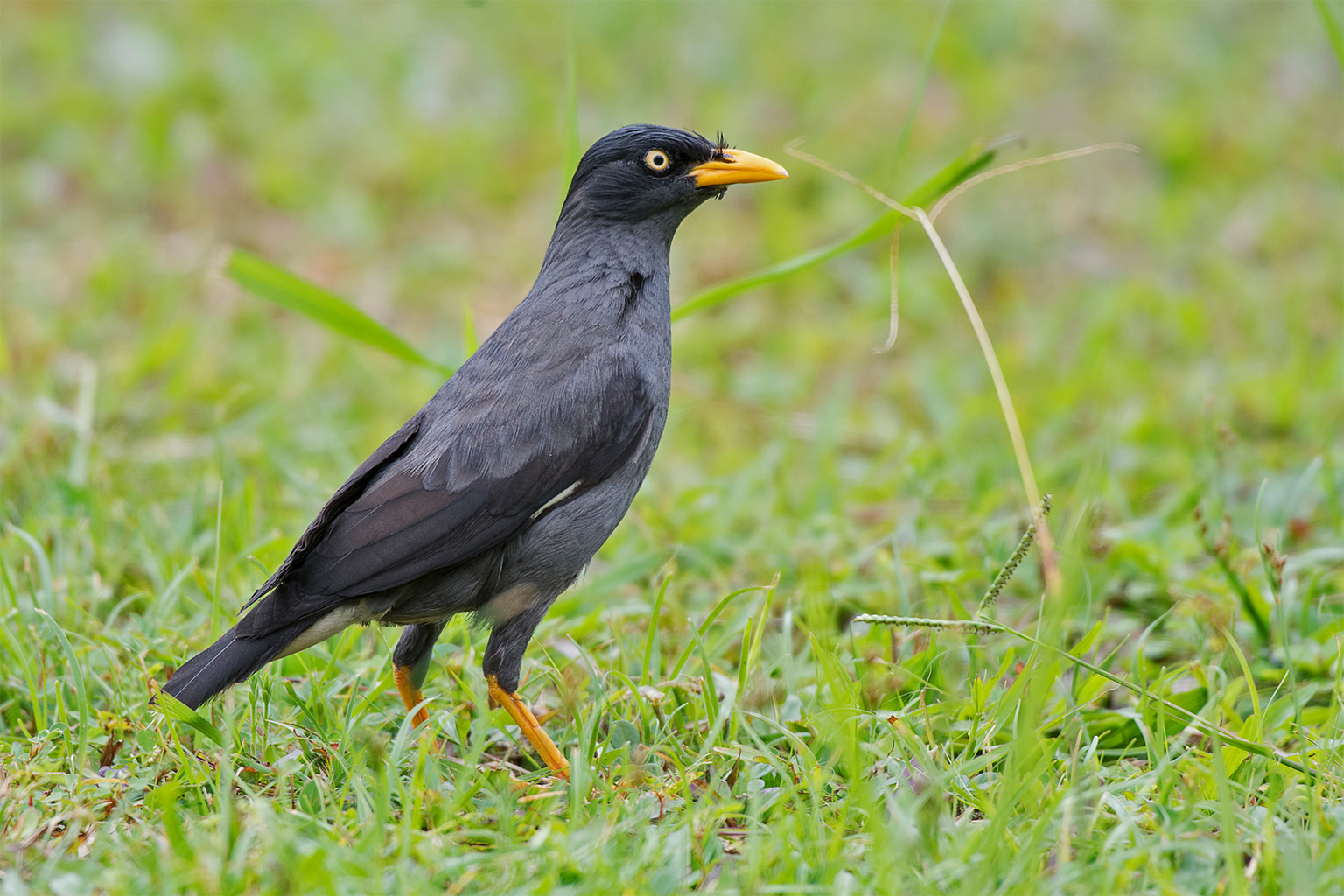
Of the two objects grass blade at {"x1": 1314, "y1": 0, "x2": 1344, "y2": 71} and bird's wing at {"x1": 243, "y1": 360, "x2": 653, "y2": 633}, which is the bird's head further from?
grass blade at {"x1": 1314, "y1": 0, "x2": 1344, "y2": 71}

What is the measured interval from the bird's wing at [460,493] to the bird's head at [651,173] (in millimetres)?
657

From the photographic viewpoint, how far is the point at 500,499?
3.51 m

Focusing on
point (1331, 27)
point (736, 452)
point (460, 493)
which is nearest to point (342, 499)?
point (460, 493)

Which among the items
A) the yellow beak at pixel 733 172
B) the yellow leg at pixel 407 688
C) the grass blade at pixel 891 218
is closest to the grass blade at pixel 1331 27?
the grass blade at pixel 891 218

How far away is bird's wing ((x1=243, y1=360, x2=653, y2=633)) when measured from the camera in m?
3.38

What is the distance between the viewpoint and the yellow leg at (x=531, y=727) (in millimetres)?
3424

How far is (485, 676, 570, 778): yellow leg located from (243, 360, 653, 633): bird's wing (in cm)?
40

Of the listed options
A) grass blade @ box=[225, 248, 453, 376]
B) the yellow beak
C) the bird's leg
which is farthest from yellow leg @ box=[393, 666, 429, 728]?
the yellow beak

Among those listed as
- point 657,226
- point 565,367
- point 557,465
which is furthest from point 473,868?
point 657,226

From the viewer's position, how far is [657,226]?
4086mm

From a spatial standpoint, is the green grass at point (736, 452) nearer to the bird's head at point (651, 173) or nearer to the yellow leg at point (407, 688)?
the yellow leg at point (407, 688)

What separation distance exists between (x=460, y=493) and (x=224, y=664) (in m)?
0.75

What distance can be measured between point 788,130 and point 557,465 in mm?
5934

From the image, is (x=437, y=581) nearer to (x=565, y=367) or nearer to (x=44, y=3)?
(x=565, y=367)
